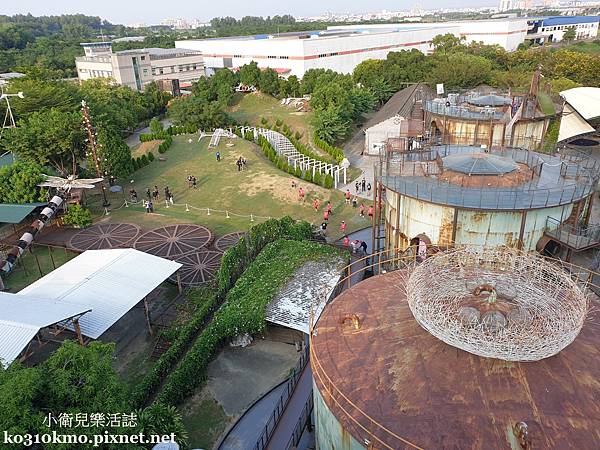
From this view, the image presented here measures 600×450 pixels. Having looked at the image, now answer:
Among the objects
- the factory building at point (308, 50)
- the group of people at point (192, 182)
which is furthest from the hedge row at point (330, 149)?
the factory building at point (308, 50)

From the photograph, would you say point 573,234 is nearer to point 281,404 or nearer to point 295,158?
point 281,404

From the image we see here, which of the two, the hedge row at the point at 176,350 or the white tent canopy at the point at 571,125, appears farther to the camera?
the white tent canopy at the point at 571,125

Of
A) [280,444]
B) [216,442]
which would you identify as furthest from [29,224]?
[280,444]

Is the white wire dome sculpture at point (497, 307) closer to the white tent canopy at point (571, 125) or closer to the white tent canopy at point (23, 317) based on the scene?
the white tent canopy at point (23, 317)

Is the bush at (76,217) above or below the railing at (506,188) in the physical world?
below

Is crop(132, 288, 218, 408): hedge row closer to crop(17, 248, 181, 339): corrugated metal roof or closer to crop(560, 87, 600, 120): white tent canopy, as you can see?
crop(17, 248, 181, 339): corrugated metal roof
